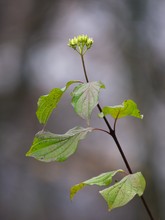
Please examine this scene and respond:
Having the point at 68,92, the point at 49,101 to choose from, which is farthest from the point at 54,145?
the point at 68,92

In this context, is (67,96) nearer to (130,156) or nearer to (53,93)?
(130,156)

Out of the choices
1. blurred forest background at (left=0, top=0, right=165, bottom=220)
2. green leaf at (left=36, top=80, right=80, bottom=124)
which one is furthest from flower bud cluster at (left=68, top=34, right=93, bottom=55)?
blurred forest background at (left=0, top=0, right=165, bottom=220)

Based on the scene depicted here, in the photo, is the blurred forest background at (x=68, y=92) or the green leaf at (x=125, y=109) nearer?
the green leaf at (x=125, y=109)

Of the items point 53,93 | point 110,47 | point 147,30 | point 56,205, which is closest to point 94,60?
point 110,47

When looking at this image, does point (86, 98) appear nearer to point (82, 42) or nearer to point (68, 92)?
point (82, 42)

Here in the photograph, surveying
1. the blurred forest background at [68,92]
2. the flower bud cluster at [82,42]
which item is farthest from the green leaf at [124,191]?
the blurred forest background at [68,92]

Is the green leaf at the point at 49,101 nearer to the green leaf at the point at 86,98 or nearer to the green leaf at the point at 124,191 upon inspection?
the green leaf at the point at 86,98

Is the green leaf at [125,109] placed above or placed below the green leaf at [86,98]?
below
